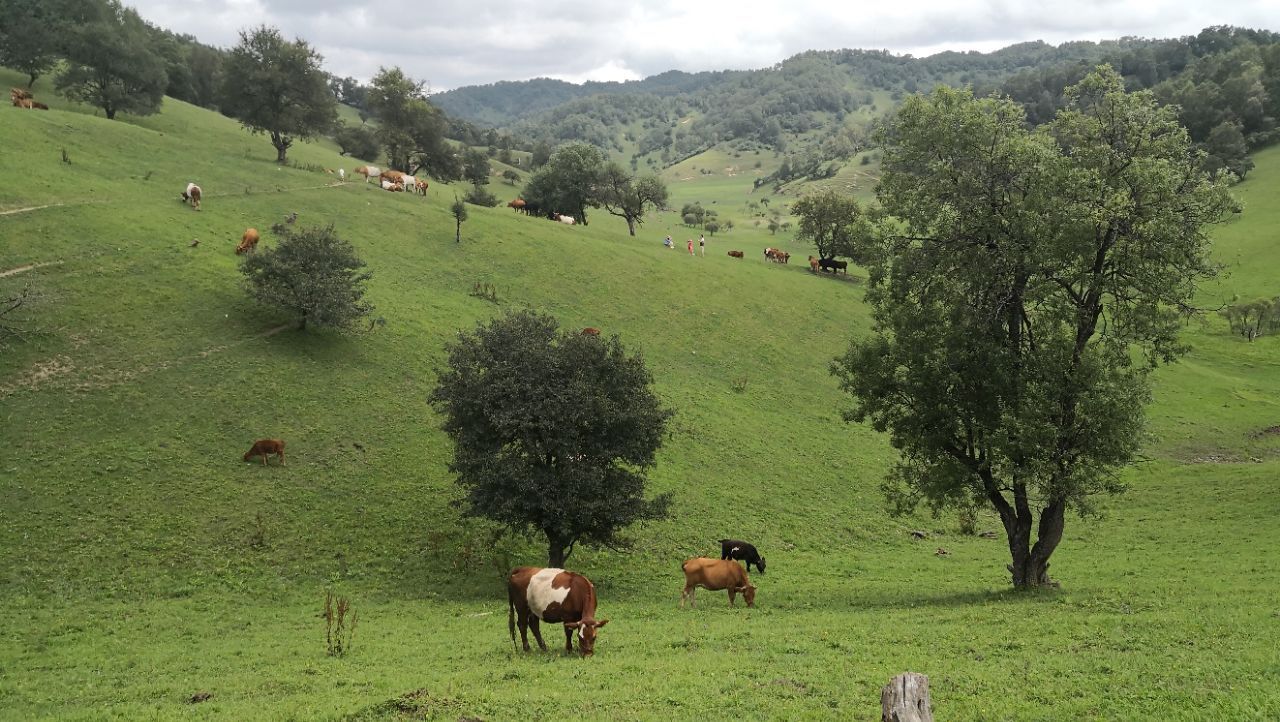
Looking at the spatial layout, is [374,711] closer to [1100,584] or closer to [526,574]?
[526,574]

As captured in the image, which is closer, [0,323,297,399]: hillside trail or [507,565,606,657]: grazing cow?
[507,565,606,657]: grazing cow

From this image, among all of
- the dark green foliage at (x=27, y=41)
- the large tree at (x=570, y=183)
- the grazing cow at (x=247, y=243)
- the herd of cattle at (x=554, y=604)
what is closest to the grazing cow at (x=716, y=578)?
the herd of cattle at (x=554, y=604)

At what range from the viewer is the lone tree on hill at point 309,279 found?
114 feet

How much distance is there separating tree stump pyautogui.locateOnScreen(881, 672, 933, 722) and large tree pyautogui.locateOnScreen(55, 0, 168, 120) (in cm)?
7755

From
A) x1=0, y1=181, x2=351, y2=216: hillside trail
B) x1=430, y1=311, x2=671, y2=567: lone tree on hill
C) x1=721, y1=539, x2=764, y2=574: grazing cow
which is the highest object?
x1=0, y1=181, x2=351, y2=216: hillside trail

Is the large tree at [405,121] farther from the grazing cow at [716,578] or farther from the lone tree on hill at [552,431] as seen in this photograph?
the grazing cow at [716,578]

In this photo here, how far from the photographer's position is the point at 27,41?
67750mm

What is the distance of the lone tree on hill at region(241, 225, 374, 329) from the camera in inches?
1367

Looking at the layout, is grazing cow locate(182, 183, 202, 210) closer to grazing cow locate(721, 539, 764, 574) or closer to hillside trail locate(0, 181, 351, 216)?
hillside trail locate(0, 181, 351, 216)

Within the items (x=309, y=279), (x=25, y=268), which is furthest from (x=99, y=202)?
(x=309, y=279)

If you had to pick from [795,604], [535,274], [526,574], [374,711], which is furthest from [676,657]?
[535,274]

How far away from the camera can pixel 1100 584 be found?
2108cm

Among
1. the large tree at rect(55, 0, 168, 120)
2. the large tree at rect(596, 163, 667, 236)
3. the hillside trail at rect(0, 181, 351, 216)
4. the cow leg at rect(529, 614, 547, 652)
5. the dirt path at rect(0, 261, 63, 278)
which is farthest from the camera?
the large tree at rect(596, 163, 667, 236)

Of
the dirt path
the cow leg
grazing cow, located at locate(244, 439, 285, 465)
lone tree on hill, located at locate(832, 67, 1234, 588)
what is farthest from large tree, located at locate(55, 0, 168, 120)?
lone tree on hill, located at locate(832, 67, 1234, 588)
